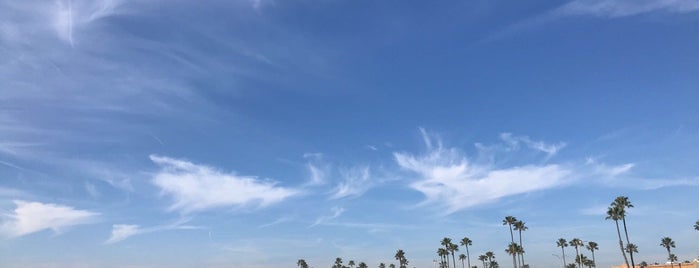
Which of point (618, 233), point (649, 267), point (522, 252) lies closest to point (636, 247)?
point (649, 267)

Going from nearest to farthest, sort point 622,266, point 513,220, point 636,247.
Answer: point 513,220 < point 622,266 < point 636,247

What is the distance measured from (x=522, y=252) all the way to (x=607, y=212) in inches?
2238

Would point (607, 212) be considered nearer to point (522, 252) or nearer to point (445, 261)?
point (522, 252)

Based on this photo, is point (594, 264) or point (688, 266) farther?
point (594, 264)

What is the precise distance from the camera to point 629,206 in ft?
363

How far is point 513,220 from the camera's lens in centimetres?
15300

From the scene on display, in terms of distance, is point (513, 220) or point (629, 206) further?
point (513, 220)

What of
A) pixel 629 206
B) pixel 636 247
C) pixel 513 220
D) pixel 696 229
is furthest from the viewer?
pixel 636 247

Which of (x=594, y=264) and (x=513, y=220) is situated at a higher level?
(x=513, y=220)

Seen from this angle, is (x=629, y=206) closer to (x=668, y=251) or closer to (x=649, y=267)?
(x=649, y=267)

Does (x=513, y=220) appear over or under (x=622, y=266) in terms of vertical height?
over

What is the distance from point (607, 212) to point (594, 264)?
320ft

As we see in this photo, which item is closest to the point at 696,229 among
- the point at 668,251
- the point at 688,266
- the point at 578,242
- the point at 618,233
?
the point at 688,266

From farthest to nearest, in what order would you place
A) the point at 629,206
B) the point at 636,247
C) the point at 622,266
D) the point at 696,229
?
the point at 636,247 → the point at 622,266 → the point at 696,229 → the point at 629,206
